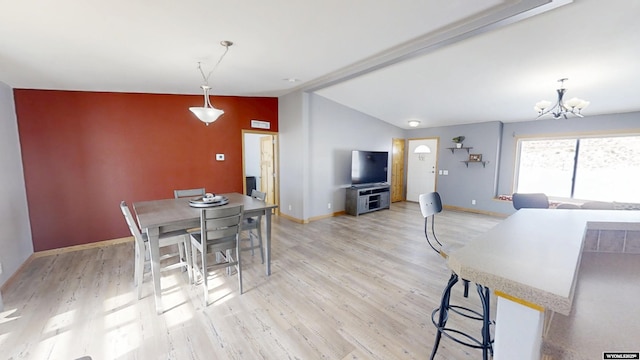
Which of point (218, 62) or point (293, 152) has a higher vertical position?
point (218, 62)

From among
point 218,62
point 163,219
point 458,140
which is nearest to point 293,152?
point 218,62

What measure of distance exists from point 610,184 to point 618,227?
5280mm

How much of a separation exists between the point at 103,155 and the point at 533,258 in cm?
499

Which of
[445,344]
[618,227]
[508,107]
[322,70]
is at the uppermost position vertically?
[322,70]

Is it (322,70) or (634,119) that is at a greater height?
(322,70)

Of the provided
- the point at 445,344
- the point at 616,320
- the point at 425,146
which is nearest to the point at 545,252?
the point at 616,320

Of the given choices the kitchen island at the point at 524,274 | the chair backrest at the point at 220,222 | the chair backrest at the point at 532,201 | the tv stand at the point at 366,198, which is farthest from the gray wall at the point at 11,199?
the chair backrest at the point at 532,201

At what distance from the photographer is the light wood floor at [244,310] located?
6.09 ft

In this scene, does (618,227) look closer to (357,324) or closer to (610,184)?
(357,324)

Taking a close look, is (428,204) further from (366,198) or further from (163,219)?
(366,198)

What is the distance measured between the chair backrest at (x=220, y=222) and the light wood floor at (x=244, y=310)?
0.65 metres

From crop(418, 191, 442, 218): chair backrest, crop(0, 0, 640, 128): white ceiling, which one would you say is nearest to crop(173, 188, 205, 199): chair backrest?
crop(0, 0, 640, 128): white ceiling

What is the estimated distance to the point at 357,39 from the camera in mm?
2797

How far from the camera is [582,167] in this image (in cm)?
517
